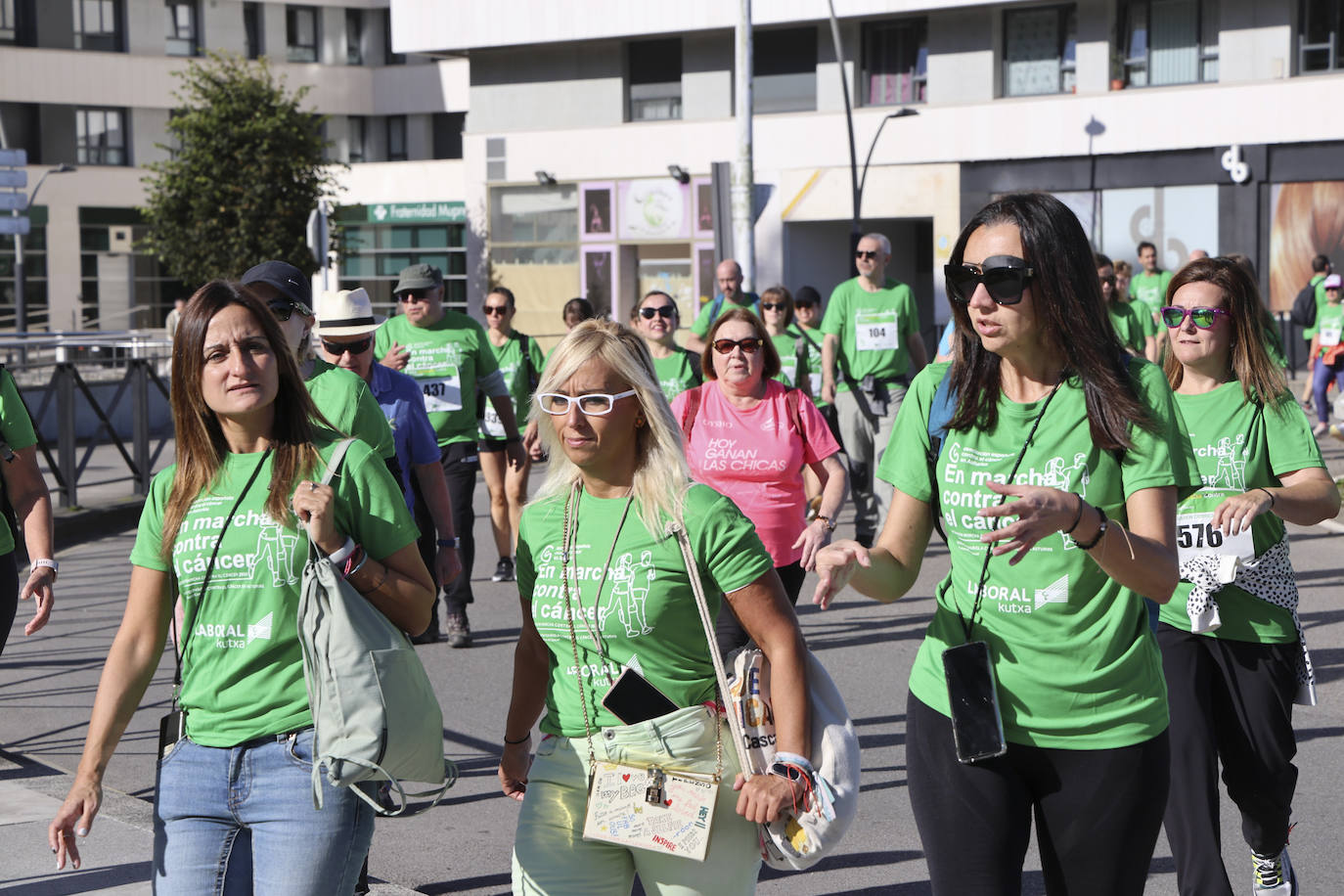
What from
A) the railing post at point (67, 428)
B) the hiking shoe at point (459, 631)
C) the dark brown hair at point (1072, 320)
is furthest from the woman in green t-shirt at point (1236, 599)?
the railing post at point (67, 428)

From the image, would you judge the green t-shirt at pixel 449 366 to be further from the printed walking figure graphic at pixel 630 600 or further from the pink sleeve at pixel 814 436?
the printed walking figure graphic at pixel 630 600

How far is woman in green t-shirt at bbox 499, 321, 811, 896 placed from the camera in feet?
10.5

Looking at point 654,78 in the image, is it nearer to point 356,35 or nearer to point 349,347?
point 356,35

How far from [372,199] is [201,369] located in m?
45.1

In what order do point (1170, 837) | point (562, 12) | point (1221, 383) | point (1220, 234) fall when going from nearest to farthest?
point (1170, 837) < point (1221, 383) < point (1220, 234) < point (562, 12)

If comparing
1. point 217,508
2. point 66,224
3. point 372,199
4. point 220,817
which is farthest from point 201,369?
point 66,224

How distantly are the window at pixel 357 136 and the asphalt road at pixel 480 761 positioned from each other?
42.4 meters

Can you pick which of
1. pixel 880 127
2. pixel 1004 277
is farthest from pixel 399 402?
pixel 880 127

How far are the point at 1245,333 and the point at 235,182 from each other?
37.1 metres

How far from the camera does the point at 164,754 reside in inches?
133

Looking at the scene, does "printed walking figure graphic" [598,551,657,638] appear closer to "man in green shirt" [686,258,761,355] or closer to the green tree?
"man in green shirt" [686,258,761,355]

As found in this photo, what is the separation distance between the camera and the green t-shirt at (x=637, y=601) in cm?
324

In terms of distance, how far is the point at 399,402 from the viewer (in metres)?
7.04

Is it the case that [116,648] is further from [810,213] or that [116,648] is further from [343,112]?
[343,112]
